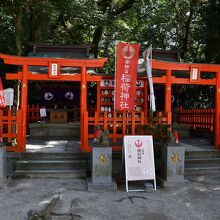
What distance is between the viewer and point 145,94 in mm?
13422

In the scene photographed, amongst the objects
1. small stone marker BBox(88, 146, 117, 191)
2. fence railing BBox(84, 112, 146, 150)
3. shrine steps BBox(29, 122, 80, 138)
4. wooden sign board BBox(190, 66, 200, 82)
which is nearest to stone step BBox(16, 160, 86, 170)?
fence railing BBox(84, 112, 146, 150)

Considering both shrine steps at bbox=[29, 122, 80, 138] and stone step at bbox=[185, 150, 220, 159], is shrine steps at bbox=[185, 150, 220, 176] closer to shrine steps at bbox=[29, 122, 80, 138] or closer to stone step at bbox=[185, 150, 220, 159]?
stone step at bbox=[185, 150, 220, 159]

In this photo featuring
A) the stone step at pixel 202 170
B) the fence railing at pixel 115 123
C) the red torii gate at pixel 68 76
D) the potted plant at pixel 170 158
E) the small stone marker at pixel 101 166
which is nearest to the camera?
the small stone marker at pixel 101 166

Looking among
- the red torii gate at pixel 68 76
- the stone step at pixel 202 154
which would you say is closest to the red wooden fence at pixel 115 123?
the red torii gate at pixel 68 76

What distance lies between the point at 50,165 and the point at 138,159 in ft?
8.86

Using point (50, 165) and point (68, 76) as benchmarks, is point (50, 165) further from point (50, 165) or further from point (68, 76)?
point (68, 76)

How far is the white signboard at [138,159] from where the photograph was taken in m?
7.71

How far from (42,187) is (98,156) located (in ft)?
5.25

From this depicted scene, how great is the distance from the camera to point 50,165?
29.3ft

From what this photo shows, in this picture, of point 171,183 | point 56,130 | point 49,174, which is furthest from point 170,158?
point 56,130

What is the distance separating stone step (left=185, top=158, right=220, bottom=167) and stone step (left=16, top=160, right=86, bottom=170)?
3.17 metres

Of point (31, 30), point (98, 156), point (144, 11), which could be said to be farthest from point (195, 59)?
point (98, 156)

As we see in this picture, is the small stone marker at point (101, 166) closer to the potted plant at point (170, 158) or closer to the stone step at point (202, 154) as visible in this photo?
the potted plant at point (170, 158)

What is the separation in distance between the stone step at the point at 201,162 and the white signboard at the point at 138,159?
6.71ft
